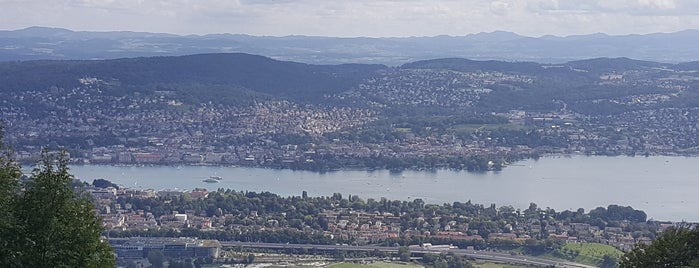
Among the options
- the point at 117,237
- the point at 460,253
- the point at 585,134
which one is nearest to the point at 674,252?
the point at 460,253

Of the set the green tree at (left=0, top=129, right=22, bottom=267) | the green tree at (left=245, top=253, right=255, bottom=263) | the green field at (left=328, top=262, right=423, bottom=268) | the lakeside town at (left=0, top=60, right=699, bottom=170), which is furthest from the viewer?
the lakeside town at (left=0, top=60, right=699, bottom=170)

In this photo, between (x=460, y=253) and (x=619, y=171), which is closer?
(x=460, y=253)

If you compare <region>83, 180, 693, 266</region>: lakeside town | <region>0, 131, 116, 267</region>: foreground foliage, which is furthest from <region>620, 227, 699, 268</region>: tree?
<region>83, 180, 693, 266</region>: lakeside town

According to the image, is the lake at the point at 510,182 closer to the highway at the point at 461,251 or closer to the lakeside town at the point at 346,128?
the lakeside town at the point at 346,128

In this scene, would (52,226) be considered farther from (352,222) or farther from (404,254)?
(352,222)

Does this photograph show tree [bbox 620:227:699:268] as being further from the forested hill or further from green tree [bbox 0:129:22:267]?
the forested hill

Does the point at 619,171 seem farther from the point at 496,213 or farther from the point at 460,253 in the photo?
the point at 460,253
